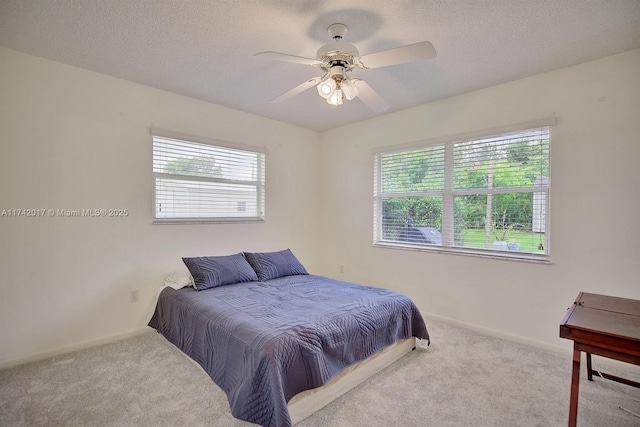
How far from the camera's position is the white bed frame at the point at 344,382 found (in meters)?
1.81

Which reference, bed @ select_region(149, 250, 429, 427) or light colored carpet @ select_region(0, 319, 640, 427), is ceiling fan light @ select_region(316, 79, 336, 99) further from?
light colored carpet @ select_region(0, 319, 640, 427)

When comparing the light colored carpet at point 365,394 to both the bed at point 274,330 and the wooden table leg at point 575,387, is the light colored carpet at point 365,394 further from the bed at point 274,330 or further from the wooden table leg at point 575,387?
the wooden table leg at point 575,387

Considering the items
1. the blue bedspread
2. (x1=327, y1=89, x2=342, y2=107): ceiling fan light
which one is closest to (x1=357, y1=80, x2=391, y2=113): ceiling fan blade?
(x1=327, y1=89, x2=342, y2=107): ceiling fan light

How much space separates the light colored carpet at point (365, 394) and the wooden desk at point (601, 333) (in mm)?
516

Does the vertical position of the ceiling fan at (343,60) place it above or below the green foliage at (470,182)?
above

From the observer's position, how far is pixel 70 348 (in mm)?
2693

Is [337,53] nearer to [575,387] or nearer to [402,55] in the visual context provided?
[402,55]

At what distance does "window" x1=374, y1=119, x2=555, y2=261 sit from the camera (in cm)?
291

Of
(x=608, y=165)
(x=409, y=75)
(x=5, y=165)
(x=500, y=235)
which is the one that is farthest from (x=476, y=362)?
(x=5, y=165)

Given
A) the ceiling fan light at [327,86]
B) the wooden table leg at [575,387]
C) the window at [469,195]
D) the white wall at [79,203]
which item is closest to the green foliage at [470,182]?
the window at [469,195]

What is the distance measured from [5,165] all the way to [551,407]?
13.9 ft

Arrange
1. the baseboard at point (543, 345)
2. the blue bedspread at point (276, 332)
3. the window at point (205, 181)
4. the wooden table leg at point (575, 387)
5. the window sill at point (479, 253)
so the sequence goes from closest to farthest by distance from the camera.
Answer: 1. the wooden table leg at point (575, 387)
2. the blue bedspread at point (276, 332)
3. the baseboard at point (543, 345)
4. the window sill at point (479, 253)
5. the window at point (205, 181)

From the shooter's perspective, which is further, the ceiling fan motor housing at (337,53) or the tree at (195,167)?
the tree at (195,167)

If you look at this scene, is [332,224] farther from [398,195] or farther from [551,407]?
[551,407]
